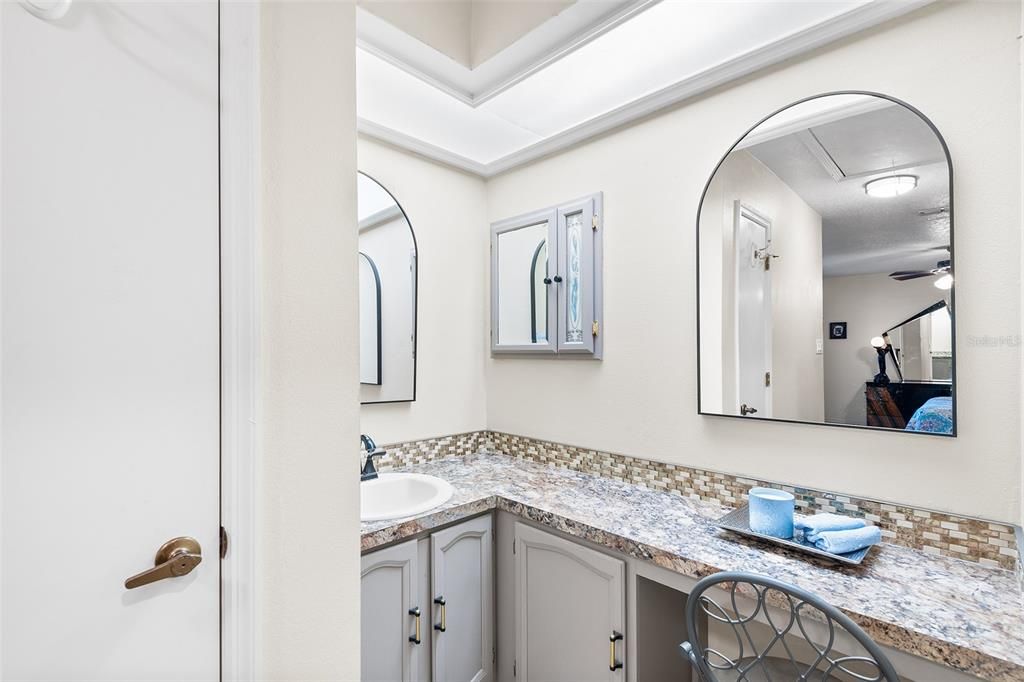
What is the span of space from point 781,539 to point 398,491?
1.37 metres

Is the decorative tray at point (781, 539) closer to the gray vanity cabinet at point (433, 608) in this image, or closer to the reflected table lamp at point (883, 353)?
the reflected table lamp at point (883, 353)

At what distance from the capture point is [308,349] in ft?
2.94

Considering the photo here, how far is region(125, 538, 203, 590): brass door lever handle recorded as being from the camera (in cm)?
74

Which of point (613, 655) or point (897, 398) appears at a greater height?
point (897, 398)

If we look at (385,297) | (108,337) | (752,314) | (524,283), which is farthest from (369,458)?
(752,314)

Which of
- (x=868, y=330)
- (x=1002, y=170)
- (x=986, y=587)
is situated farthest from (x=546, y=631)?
(x=1002, y=170)

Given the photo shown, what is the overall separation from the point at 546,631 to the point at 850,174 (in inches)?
68.6

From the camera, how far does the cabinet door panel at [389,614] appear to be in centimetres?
151

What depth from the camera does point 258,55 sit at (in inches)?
33.7

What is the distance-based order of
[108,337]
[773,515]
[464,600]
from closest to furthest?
[108,337]
[773,515]
[464,600]

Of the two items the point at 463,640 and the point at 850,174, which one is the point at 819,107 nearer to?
the point at 850,174

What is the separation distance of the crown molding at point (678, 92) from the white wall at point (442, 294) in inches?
2.5

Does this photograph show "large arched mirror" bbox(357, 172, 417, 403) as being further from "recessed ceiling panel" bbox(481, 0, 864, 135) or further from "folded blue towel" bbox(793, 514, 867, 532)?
"folded blue towel" bbox(793, 514, 867, 532)
